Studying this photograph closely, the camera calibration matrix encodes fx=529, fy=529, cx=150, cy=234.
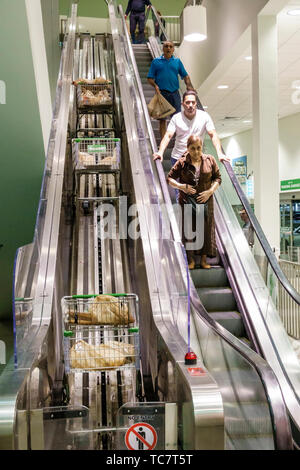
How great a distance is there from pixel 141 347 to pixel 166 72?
453 cm

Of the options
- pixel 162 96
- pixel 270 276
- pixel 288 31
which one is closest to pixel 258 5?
pixel 288 31

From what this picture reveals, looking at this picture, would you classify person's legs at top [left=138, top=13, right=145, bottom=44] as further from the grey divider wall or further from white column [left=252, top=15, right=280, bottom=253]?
white column [left=252, top=15, right=280, bottom=253]

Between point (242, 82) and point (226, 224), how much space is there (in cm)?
891

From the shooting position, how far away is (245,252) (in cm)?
650

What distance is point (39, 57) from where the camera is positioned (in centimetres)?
1051

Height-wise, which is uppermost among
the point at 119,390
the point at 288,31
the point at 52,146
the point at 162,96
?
the point at 288,31

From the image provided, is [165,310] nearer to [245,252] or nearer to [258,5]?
[245,252]

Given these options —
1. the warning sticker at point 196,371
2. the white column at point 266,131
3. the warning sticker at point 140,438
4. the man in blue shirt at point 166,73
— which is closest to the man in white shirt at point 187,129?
the man in blue shirt at point 166,73

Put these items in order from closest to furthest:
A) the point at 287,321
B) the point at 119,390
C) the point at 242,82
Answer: the point at 119,390
the point at 287,321
the point at 242,82

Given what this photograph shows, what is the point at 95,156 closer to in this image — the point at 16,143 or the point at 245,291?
the point at 16,143

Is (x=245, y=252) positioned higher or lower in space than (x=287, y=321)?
higher

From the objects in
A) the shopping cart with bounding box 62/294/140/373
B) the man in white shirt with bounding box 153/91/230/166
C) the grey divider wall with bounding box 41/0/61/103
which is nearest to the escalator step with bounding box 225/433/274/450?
the shopping cart with bounding box 62/294/140/373

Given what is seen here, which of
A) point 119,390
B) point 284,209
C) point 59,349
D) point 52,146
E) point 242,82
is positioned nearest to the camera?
point 119,390

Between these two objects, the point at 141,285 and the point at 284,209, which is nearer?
the point at 141,285
